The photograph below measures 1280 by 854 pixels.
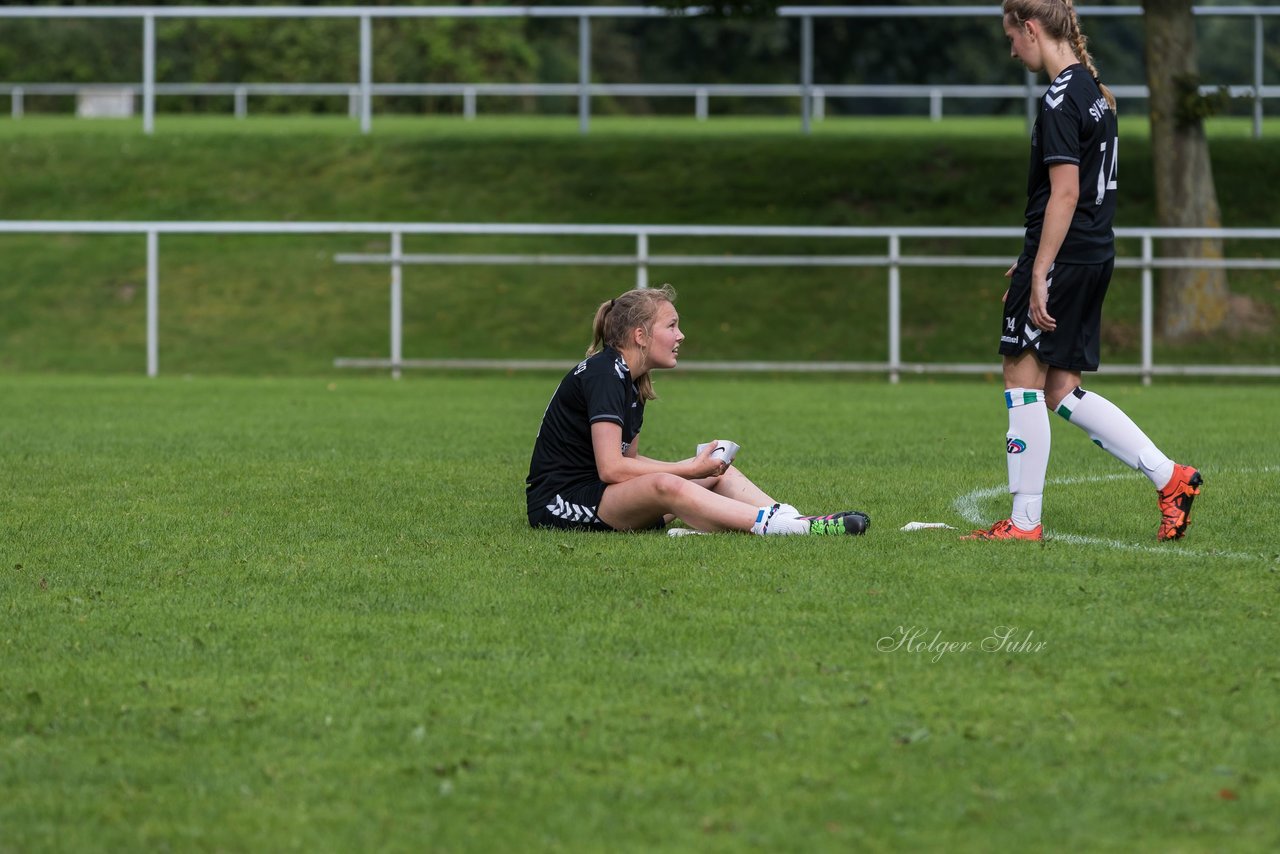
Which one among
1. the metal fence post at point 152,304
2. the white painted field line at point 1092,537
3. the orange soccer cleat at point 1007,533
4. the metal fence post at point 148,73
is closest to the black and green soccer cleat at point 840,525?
the orange soccer cleat at point 1007,533

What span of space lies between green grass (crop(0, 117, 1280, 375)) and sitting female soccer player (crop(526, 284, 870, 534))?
13.4 m

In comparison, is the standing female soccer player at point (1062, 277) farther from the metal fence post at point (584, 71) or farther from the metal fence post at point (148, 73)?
the metal fence post at point (148, 73)

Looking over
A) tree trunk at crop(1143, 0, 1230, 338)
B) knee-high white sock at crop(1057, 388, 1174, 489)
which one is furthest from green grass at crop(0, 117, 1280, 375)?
knee-high white sock at crop(1057, 388, 1174, 489)

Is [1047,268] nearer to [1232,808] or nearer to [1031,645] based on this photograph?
[1031,645]

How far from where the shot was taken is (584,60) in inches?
961

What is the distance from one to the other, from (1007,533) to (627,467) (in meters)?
1.46

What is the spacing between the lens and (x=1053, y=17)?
6344 millimetres

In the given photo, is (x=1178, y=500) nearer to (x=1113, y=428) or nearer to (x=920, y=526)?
(x=1113, y=428)

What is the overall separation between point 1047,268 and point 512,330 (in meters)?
15.4

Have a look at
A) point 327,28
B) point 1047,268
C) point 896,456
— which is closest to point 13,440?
point 896,456

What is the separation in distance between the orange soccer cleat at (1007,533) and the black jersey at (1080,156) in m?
A: 1.01

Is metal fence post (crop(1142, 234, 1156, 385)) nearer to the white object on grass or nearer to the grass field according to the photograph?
the grass field

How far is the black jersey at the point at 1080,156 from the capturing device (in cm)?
629

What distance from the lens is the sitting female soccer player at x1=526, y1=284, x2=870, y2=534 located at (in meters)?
6.57
